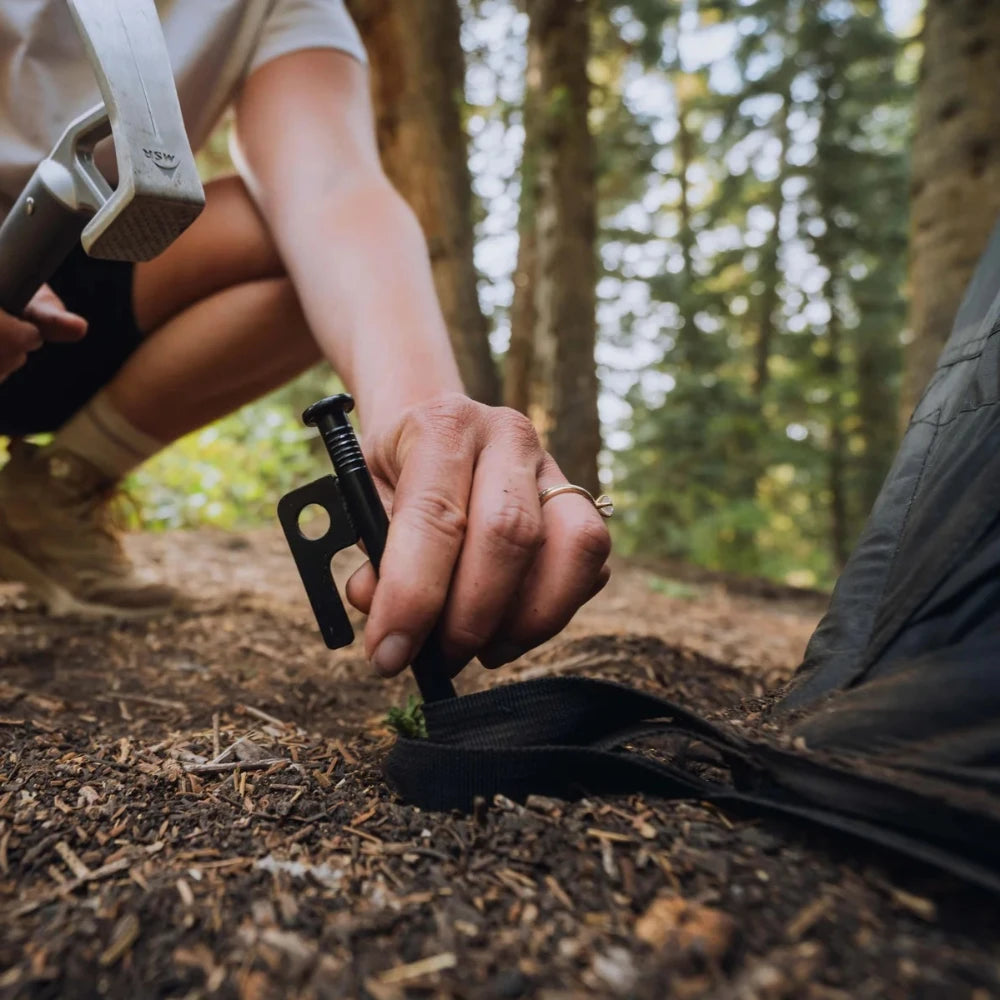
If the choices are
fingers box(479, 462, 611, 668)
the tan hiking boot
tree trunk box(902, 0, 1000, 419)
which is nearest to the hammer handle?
fingers box(479, 462, 611, 668)

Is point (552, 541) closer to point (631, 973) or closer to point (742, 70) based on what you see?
point (631, 973)

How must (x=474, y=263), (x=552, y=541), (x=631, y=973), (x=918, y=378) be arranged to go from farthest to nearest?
(x=474, y=263), (x=918, y=378), (x=552, y=541), (x=631, y=973)

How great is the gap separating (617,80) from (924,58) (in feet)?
20.9

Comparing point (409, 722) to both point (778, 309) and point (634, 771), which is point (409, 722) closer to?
point (634, 771)

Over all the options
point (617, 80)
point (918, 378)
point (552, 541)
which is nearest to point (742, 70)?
point (617, 80)

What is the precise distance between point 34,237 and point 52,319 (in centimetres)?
36

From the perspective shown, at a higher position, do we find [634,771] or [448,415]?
[448,415]

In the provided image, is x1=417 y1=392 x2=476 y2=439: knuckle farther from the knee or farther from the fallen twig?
the knee

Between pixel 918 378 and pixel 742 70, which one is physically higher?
pixel 742 70

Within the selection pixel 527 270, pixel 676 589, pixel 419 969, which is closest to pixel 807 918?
pixel 419 969

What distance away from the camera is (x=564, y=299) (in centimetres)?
502

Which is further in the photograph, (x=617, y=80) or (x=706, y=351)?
(x=617, y=80)

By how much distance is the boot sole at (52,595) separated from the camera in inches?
88.0

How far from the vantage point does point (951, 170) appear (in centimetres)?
323
